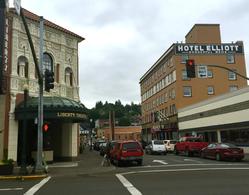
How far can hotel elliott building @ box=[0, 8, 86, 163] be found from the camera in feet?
84.2

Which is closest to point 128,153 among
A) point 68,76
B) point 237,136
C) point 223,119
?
point 68,76

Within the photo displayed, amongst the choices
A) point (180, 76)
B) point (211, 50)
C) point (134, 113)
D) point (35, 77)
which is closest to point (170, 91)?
point (180, 76)

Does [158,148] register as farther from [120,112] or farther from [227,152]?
[120,112]

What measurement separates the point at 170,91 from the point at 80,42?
39.3 m

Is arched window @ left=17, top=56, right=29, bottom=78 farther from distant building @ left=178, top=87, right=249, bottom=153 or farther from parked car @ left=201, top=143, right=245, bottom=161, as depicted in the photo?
distant building @ left=178, top=87, right=249, bottom=153

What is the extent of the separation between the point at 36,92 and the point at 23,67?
209 centimetres

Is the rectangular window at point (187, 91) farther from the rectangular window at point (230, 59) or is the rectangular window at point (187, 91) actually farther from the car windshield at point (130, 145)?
the car windshield at point (130, 145)

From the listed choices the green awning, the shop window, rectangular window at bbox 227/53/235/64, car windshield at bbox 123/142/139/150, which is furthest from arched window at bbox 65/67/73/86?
rectangular window at bbox 227/53/235/64

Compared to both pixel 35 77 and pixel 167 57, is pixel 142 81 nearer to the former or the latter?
pixel 167 57

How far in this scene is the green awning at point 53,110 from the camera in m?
25.4

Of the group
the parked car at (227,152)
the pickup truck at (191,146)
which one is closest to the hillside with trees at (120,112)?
the pickup truck at (191,146)

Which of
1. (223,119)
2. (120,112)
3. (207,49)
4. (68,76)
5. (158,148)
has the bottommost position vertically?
(158,148)

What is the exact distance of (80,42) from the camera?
33.4 metres

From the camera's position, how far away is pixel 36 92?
2811 cm
